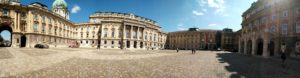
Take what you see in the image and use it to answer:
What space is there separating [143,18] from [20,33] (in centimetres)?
4788

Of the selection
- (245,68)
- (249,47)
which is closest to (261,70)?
(245,68)

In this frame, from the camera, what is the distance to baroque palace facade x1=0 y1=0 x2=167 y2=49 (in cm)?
4316

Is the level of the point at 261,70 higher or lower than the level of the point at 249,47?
lower

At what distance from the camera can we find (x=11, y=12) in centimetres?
4225

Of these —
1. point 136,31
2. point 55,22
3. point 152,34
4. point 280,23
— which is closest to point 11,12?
point 55,22

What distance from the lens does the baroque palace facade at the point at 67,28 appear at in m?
43.2

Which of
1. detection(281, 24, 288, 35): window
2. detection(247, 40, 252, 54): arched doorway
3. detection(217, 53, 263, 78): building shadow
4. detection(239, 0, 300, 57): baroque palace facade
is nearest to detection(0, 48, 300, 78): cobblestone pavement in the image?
detection(217, 53, 263, 78): building shadow

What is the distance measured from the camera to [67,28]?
219 ft

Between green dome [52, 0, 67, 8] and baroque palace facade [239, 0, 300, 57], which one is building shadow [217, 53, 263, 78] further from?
green dome [52, 0, 67, 8]

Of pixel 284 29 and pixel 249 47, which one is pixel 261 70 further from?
pixel 249 47

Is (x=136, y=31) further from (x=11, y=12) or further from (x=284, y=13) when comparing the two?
(x=284, y=13)

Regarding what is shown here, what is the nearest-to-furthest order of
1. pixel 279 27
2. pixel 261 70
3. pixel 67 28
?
1. pixel 261 70
2. pixel 279 27
3. pixel 67 28

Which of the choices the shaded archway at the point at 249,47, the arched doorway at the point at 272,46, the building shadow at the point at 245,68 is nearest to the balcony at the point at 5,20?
the building shadow at the point at 245,68

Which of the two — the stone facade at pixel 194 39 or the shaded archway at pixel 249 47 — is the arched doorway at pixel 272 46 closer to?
the shaded archway at pixel 249 47
